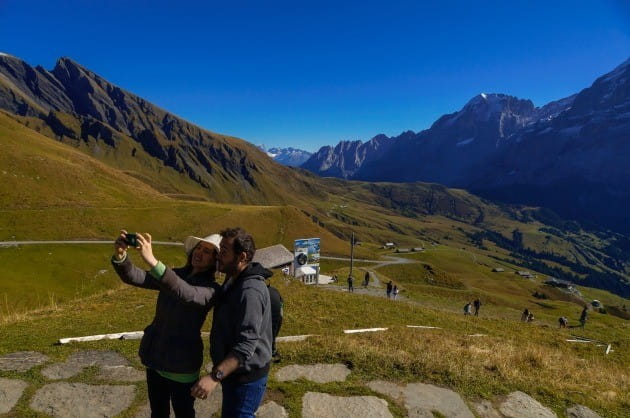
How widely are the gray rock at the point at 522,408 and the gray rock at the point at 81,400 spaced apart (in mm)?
8582

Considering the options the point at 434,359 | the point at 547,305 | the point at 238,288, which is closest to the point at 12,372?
the point at 238,288

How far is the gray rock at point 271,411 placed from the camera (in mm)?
7784

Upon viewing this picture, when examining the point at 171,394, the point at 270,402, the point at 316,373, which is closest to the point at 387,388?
the point at 316,373

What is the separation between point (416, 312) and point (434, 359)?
50.8ft

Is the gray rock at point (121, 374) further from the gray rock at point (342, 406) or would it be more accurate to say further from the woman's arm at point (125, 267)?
the woman's arm at point (125, 267)

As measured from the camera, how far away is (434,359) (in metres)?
10.8

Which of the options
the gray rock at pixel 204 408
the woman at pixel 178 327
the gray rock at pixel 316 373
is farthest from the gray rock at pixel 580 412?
the woman at pixel 178 327

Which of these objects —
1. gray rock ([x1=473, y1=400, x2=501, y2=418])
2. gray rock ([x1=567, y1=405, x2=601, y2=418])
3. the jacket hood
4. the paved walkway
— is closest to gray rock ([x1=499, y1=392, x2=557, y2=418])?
the paved walkway

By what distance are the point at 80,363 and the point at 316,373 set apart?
630 cm

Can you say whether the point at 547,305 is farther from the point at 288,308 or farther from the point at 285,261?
the point at 288,308

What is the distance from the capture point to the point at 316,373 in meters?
9.96

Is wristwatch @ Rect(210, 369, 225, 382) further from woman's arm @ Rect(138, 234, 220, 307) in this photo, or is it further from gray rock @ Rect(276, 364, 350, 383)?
gray rock @ Rect(276, 364, 350, 383)

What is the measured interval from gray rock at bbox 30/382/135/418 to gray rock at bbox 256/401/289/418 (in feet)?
9.45

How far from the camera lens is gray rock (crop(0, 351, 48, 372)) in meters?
9.36
